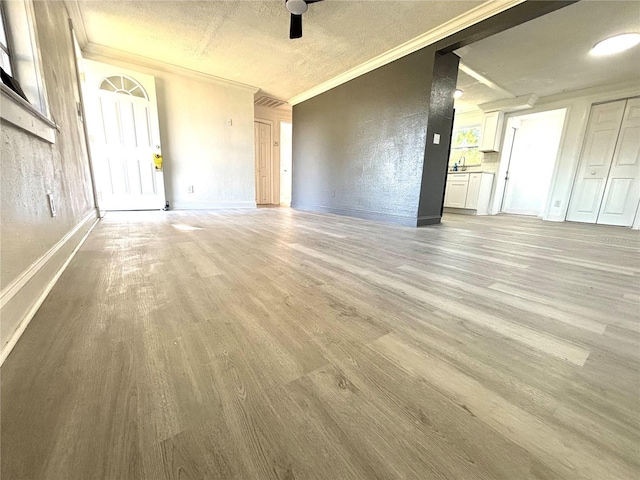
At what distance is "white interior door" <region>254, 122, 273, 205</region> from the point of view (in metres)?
6.25

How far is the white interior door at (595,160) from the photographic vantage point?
411 cm

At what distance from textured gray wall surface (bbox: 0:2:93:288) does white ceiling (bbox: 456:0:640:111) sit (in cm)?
406

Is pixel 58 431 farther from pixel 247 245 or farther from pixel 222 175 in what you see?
pixel 222 175

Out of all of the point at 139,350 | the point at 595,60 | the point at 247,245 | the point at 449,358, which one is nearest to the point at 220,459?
the point at 139,350

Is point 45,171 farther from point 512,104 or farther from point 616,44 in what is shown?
point 512,104

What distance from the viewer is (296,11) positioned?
94.7 inches

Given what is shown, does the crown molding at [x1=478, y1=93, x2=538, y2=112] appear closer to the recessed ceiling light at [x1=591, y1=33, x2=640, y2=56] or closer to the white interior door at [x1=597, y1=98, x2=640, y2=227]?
the white interior door at [x1=597, y1=98, x2=640, y2=227]

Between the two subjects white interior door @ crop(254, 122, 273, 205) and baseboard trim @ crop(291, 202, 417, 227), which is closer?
baseboard trim @ crop(291, 202, 417, 227)

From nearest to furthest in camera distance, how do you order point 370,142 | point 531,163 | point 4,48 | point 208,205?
point 4,48
point 370,142
point 208,205
point 531,163

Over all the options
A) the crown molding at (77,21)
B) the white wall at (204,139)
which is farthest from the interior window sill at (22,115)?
the white wall at (204,139)

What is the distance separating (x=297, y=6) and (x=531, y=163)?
6295 millimetres

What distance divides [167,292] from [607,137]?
6530mm

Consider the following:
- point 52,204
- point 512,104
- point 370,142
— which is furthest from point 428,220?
point 52,204

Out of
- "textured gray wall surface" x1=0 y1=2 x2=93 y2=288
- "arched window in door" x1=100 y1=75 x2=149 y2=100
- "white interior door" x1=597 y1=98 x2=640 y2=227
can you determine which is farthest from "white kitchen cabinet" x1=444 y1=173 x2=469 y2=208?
"textured gray wall surface" x1=0 y1=2 x2=93 y2=288
